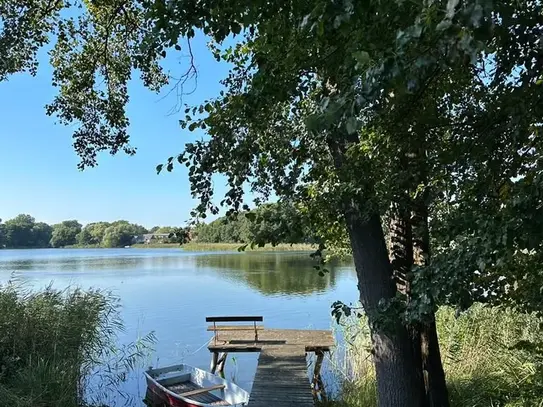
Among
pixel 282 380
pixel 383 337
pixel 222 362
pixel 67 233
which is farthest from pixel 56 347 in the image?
pixel 67 233

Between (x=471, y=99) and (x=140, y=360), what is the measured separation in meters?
9.71

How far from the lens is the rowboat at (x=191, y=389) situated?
800cm

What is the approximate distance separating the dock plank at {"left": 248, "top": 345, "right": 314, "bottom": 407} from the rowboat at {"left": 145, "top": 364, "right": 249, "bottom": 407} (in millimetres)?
632

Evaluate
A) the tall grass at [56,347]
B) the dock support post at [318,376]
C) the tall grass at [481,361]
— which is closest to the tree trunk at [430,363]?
the tall grass at [481,361]

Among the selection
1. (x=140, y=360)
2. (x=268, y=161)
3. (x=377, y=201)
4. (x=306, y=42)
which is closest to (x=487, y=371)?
(x=377, y=201)

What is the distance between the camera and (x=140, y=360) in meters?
Answer: 11.1

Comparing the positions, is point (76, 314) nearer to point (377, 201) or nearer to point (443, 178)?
point (377, 201)

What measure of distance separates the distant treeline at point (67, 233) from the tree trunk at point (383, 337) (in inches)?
2638

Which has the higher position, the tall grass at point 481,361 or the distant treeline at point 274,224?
the distant treeline at point 274,224

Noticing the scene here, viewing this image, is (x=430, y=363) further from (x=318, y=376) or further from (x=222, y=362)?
(x=222, y=362)

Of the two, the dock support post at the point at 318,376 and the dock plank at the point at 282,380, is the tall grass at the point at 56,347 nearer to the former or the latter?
the dock plank at the point at 282,380

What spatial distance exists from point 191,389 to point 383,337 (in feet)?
18.2

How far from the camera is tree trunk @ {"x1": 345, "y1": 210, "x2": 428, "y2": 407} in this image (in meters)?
4.40

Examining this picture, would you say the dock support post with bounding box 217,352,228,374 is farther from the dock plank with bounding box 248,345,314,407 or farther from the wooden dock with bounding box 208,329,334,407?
the dock plank with bounding box 248,345,314,407
